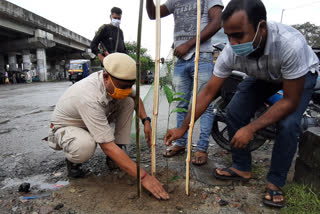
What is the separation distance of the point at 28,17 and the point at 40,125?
733 inches

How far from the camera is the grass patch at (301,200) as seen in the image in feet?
5.15

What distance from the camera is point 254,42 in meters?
1.45

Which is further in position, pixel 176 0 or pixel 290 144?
pixel 176 0

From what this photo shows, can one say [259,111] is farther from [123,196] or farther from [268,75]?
[123,196]

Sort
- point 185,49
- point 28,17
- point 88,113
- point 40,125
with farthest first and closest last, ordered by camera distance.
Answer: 1. point 28,17
2. point 40,125
3. point 185,49
4. point 88,113

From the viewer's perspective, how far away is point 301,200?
5.44ft

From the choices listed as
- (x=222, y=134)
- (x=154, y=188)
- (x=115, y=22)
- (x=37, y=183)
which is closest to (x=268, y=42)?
(x=154, y=188)

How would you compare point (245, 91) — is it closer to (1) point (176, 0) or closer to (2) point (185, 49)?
(2) point (185, 49)

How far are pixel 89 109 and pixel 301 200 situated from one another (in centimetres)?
170

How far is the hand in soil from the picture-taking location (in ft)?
5.50

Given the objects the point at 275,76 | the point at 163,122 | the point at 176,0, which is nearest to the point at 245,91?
the point at 275,76

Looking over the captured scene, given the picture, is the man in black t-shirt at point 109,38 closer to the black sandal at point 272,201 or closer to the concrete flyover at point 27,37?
the black sandal at point 272,201

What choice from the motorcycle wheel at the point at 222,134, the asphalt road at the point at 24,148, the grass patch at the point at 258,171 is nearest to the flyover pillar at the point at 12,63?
the asphalt road at the point at 24,148

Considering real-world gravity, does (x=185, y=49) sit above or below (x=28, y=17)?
below
